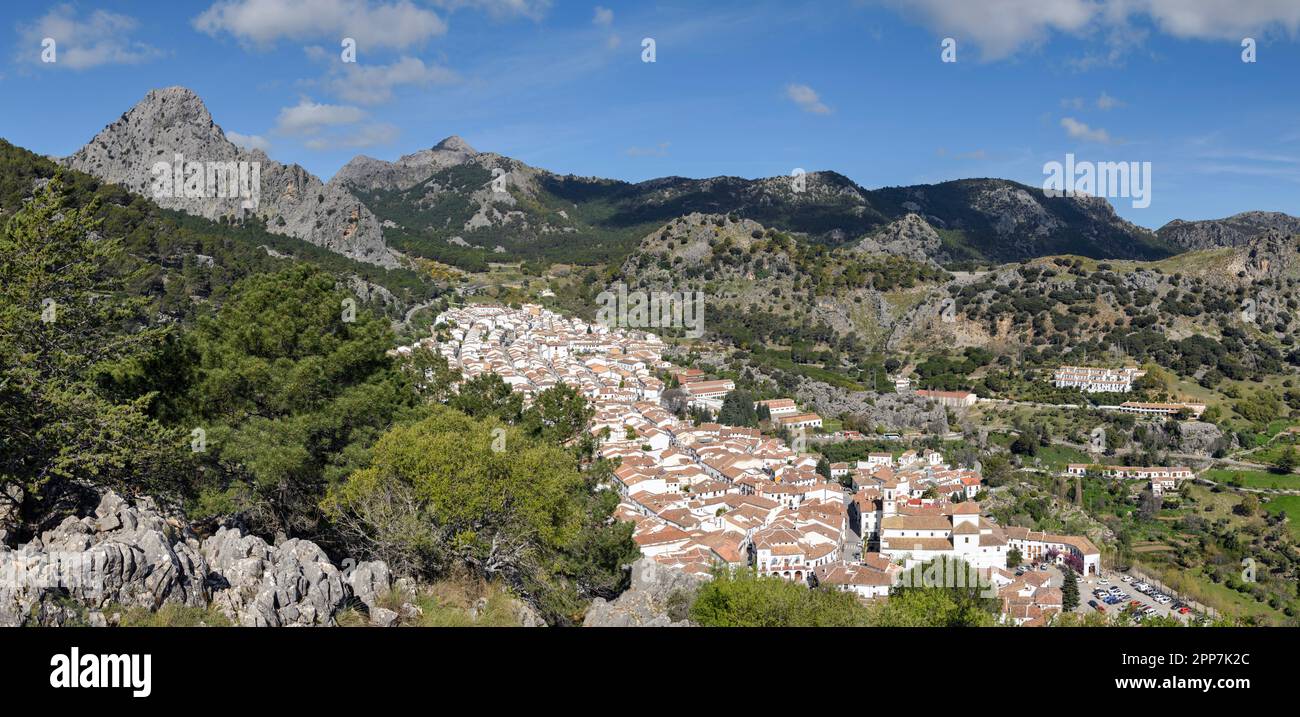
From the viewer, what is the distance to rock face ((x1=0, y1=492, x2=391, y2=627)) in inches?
281

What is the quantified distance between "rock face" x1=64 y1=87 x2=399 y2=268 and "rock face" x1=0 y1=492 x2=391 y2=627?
Answer: 9809 cm

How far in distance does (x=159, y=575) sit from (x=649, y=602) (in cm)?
792

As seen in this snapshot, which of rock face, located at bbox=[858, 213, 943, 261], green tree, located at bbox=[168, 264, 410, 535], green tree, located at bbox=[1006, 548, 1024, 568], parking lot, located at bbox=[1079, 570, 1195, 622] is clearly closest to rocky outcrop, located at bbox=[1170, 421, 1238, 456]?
parking lot, located at bbox=[1079, 570, 1195, 622]

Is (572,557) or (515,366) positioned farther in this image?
(515,366)

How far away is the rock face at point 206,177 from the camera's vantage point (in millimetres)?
103938

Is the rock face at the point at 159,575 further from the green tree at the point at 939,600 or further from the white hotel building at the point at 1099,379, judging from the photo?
the white hotel building at the point at 1099,379

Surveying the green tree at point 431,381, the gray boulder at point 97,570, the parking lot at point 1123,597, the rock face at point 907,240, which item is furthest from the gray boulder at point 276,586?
the rock face at point 907,240

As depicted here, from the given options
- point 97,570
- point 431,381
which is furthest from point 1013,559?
point 97,570

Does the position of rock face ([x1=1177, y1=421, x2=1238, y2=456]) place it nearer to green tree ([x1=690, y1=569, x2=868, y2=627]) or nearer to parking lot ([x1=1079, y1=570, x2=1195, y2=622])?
parking lot ([x1=1079, y1=570, x2=1195, y2=622])

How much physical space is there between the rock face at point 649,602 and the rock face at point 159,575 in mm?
3607

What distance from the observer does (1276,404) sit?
6656cm
